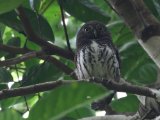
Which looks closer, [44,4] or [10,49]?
[10,49]

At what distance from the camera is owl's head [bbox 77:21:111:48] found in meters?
2.59

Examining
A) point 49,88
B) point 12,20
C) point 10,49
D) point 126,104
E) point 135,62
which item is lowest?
point 126,104

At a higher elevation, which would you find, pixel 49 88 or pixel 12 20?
pixel 12 20

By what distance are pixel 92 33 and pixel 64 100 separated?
221 cm

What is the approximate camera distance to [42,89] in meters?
1.05

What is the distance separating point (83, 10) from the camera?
1882 mm

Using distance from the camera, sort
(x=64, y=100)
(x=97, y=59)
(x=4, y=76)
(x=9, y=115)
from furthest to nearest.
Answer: (x=97, y=59), (x=4, y=76), (x=9, y=115), (x=64, y=100)

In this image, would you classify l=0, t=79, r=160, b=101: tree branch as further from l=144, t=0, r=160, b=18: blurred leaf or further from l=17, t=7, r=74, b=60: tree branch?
l=144, t=0, r=160, b=18: blurred leaf

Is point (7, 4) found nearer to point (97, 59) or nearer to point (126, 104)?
point (126, 104)

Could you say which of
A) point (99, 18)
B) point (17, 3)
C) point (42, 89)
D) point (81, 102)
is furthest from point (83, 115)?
point (81, 102)

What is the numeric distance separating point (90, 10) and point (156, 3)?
325mm

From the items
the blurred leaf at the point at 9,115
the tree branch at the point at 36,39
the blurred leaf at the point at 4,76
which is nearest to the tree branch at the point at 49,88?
the blurred leaf at the point at 9,115

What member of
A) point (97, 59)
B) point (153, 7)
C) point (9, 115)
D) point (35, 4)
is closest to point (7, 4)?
point (9, 115)

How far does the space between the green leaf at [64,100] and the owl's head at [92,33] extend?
6.17 ft
